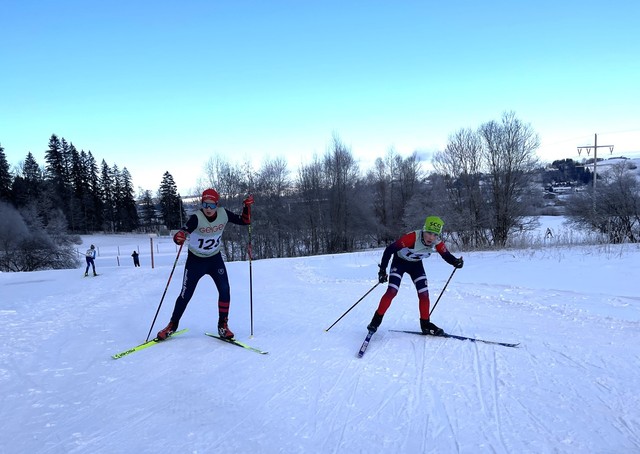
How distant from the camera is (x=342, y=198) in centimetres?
4800

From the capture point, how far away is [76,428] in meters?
3.33

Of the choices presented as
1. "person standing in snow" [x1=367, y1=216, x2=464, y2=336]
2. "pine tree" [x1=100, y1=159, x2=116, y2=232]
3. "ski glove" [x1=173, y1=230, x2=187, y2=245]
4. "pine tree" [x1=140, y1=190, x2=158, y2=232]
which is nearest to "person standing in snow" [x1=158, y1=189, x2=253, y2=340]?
"ski glove" [x1=173, y1=230, x2=187, y2=245]

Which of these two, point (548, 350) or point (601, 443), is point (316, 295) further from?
point (601, 443)

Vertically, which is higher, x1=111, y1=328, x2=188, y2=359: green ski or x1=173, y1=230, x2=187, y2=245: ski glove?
x1=173, y1=230, x2=187, y2=245: ski glove

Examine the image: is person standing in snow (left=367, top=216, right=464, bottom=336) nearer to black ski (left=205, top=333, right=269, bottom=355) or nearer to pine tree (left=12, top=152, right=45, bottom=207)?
black ski (left=205, top=333, right=269, bottom=355)

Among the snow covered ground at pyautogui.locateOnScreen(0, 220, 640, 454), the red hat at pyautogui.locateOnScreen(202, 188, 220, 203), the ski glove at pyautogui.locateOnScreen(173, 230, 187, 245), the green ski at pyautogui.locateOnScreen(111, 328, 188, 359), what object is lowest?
the snow covered ground at pyautogui.locateOnScreen(0, 220, 640, 454)

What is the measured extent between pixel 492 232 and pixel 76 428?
113 ft

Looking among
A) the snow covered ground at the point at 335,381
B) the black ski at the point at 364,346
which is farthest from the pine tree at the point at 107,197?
the black ski at the point at 364,346

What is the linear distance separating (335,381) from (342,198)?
145 ft

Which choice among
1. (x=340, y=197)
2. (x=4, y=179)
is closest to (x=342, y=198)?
(x=340, y=197)

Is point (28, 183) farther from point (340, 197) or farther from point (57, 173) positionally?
point (340, 197)

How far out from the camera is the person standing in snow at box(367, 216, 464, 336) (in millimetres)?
5625

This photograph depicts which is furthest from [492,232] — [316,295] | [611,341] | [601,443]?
[601,443]

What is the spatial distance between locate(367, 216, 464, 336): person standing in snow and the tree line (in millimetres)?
14986
